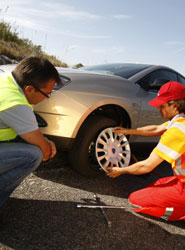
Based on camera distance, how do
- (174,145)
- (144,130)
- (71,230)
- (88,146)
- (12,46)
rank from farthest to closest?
(12,46), (144,130), (88,146), (174,145), (71,230)

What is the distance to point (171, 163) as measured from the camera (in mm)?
1957

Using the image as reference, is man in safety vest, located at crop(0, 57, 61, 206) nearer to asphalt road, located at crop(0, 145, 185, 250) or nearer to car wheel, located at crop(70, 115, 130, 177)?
asphalt road, located at crop(0, 145, 185, 250)

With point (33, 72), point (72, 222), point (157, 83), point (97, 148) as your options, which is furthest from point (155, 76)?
point (72, 222)

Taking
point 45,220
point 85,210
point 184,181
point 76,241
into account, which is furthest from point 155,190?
point 45,220

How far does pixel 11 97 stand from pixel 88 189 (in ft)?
4.44

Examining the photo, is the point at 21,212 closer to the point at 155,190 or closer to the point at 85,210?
the point at 85,210

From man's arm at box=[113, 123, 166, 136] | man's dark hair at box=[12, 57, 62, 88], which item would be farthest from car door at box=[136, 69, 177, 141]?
man's dark hair at box=[12, 57, 62, 88]

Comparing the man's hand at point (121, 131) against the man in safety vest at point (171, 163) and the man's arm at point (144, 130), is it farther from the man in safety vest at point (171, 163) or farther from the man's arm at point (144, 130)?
the man in safety vest at point (171, 163)

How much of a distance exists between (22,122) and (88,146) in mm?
1049

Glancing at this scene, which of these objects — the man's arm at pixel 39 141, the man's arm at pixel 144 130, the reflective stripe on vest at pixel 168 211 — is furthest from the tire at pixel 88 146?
the reflective stripe on vest at pixel 168 211

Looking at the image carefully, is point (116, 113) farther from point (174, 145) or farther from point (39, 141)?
point (39, 141)

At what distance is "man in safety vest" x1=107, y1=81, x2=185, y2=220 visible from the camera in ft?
6.26

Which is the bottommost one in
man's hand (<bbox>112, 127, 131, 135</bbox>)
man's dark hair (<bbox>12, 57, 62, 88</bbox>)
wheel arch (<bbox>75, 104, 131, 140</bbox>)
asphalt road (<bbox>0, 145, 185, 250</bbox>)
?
asphalt road (<bbox>0, 145, 185, 250</bbox>)

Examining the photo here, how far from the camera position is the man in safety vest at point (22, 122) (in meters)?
1.54
